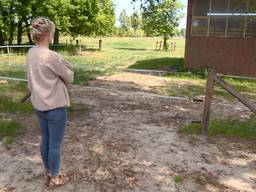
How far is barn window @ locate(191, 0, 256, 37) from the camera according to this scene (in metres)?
13.4

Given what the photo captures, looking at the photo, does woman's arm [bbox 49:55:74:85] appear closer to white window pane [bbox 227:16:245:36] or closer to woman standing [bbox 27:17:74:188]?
woman standing [bbox 27:17:74:188]

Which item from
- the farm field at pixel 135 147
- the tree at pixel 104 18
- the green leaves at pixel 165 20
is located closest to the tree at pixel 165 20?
the green leaves at pixel 165 20

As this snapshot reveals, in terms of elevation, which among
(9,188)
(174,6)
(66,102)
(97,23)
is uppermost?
(174,6)

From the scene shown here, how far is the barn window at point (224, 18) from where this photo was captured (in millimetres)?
13375

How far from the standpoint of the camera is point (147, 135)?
5.42 m

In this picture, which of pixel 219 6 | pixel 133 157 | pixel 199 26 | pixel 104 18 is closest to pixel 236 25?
pixel 219 6

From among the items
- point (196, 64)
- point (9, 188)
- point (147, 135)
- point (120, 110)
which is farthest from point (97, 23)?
point (9, 188)

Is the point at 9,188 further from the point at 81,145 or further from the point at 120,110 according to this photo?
the point at 120,110

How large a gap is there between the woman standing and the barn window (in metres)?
12.1

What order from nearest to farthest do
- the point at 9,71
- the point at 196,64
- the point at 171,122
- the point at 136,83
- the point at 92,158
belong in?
1. the point at 92,158
2. the point at 171,122
3. the point at 136,83
4. the point at 9,71
5. the point at 196,64

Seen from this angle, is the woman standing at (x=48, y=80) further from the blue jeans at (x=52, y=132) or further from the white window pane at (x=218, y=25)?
the white window pane at (x=218, y=25)

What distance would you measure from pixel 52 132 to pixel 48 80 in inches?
22.1

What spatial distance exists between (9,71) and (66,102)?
10.0 m

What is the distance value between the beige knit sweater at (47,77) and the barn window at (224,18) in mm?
12089
